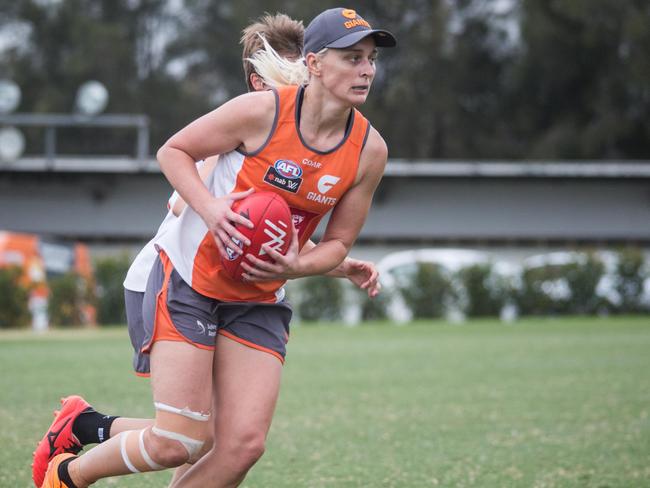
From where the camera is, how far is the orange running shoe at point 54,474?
4.52 meters

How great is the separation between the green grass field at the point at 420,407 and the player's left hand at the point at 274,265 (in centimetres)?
194

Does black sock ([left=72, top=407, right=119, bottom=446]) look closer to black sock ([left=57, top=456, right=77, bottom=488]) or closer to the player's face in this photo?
black sock ([left=57, top=456, right=77, bottom=488])

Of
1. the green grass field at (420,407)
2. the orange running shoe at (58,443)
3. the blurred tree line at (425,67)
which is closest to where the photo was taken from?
the orange running shoe at (58,443)

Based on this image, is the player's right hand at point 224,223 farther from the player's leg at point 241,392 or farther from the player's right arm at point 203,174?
the player's leg at point 241,392

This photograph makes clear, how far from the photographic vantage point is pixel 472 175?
31.9m

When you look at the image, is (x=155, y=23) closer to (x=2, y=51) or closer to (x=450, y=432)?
(x=2, y=51)

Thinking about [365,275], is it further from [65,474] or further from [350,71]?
[65,474]

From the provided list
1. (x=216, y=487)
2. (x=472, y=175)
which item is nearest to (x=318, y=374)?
(x=216, y=487)

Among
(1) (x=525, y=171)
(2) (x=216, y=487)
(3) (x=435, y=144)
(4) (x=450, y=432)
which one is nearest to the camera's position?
(2) (x=216, y=487)

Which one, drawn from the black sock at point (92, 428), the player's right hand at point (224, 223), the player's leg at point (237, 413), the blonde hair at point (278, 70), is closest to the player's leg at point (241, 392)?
the player's leg at point (237, 413)

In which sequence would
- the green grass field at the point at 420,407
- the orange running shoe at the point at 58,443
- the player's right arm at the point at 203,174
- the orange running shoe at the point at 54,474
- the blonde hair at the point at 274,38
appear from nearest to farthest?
the player's right arm at the point at 203,174
the orange running shoe at the point at 54,474
the orange running shoe at the point at 58,443
the blonde hair at the point at 274,38
the green grass field at the point at 420,407

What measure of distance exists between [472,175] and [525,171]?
1.68 meters

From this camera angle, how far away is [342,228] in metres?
4.50

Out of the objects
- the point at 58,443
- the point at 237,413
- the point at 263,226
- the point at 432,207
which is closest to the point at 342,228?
the point at 263,226
